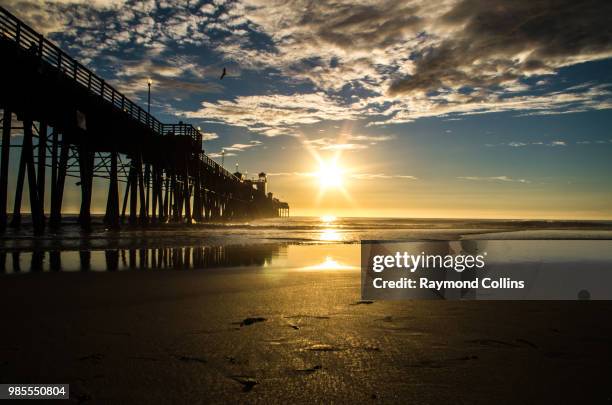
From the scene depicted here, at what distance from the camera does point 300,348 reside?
3168mm

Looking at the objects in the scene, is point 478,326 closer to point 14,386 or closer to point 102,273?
point 14,386

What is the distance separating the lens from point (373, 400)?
2.29m

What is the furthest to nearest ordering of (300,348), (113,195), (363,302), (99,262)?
(113,195)
(99,262)
(363,302)
(300,348)

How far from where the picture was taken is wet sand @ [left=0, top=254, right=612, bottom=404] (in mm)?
2400

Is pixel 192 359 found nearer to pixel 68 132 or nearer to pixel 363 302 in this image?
pixel 363 302

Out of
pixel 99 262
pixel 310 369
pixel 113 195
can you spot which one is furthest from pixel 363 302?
pixel 113 195

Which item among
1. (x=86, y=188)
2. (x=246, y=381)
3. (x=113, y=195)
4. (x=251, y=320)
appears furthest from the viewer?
(x=113, y=195)

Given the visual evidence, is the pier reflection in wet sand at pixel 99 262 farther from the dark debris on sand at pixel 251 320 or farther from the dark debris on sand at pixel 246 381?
the dark debris on sand at pixel 246 381

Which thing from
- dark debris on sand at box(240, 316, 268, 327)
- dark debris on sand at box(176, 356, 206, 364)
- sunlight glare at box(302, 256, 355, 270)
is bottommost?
sunlight glare at box(302, 256, 355, 270)

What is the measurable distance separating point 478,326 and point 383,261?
639 cm

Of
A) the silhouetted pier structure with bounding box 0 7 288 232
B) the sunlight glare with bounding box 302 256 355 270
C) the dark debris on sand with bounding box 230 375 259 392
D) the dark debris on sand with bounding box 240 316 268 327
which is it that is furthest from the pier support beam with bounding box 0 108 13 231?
the dark debris on sand with bounding box 230 375 259 392

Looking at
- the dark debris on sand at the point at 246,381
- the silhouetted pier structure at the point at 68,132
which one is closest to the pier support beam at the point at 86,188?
the silhouetted pier structure at the point at 68,132

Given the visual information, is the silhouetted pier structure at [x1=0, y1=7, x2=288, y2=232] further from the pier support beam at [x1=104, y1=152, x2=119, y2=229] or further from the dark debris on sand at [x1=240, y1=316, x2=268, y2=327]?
the dark debris on sand at [x1=240, y1=316, x2=268, y2=327]

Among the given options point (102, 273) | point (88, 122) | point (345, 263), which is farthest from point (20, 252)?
point (88, 122)
